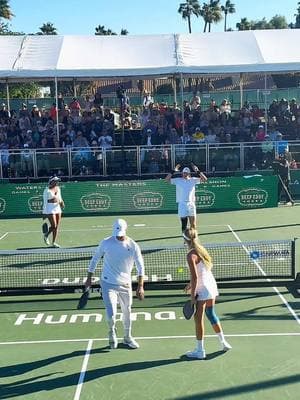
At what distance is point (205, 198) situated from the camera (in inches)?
1004

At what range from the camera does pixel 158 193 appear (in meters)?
25.4

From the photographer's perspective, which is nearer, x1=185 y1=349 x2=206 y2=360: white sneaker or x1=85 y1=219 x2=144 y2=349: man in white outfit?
x1=185 y1=349 x2=206 y2=360: white sneaker

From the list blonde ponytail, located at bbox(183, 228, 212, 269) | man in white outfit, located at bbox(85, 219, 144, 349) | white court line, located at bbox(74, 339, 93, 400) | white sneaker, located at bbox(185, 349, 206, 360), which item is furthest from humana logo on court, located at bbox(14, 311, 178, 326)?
blonde ponytail, located at bbox(183, 228, 212, 269)

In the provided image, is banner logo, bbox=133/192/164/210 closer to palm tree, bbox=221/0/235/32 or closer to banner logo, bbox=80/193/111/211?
banner logo, bbox=80/193/111/211

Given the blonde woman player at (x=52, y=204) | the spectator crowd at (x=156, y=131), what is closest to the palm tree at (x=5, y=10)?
the spectator crowd at (x=156, y=131)

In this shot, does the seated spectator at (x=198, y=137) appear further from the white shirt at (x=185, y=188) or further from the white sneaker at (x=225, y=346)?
the white sneaker at (x=225, y=346)

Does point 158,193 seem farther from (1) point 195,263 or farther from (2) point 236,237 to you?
(1) point 195,263

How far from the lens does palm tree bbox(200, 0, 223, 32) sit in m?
91.8

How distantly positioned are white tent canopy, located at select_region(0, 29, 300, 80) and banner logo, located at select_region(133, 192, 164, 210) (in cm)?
557

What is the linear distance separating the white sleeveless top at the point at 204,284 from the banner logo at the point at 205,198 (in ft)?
52.8

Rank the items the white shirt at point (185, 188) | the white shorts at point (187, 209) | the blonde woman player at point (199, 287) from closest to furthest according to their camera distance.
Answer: the blonde woman player at point (199, 287) → the white shirt at point (185, 188) → the white shorts at point (187, 209)

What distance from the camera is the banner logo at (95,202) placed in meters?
25.2

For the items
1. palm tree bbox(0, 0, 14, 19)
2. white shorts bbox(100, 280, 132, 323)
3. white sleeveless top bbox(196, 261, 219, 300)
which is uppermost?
palm tree bbox(0, 0, 14, 19)

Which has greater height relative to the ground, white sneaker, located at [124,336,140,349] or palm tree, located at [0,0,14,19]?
palm tree, located at [0,0,14,19]
